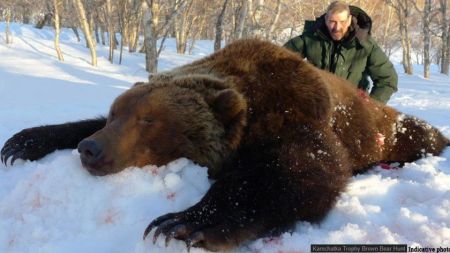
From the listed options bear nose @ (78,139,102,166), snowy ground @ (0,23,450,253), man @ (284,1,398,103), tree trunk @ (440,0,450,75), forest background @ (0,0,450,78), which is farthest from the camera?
tree trunk @ (440,0,450,75)

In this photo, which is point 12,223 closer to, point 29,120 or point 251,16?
point 29,120

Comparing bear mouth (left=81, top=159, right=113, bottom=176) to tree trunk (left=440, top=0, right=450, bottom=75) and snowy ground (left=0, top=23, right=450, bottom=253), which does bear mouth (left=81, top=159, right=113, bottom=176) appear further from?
tree trunk (left=440, top=0, right=450, bottom=75)

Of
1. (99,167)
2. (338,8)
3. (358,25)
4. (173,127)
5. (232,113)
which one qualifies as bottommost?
(99,167)

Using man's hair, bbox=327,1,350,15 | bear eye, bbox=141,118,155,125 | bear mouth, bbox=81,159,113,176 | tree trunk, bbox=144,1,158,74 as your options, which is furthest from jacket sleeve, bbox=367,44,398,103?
tree trunk, bbox=144,1,158,74

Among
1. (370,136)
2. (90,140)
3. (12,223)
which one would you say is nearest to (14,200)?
(12,223)

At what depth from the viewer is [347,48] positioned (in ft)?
16.6

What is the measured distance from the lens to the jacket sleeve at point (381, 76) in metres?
5.27

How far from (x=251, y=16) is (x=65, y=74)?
6.38 m

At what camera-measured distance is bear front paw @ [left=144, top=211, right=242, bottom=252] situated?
6.90ft

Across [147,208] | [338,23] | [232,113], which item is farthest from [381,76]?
[147,208]

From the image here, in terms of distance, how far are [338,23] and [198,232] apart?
3.44 metres

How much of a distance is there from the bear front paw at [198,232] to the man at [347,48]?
329 centimetres

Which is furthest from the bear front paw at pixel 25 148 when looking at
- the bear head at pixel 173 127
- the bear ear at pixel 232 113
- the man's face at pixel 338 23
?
the man's face at pixel 338 23

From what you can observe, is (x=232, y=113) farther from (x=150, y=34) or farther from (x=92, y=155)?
(x=150, y=34)
